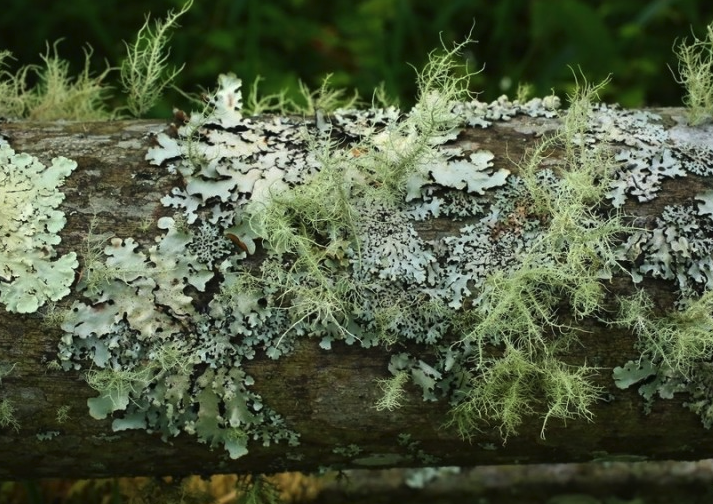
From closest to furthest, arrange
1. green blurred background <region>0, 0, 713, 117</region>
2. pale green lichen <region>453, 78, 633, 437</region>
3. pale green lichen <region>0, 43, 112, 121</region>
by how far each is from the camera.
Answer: pale green lichen <region>453, 78, 633, 437</region> → pale green lichen <region>0, 43, 112, 121</region> → green blurred background <region>0, 0, 713, 117</region>

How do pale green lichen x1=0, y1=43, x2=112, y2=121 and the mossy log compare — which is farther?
pale green lichen x1=0, y1=43, x2=112, y2=121

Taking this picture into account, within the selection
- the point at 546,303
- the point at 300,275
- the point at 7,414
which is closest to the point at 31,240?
the point at 7,414

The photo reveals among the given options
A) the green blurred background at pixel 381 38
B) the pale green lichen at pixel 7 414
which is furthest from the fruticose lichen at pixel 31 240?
the green blurred background at pixel 381 38

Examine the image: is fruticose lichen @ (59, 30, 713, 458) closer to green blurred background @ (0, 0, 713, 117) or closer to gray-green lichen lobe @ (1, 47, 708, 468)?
gray-green lichen lobe @ (1, 47, 708, 468)

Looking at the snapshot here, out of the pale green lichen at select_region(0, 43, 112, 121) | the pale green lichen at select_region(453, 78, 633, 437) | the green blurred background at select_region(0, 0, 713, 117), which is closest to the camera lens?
the pale green lichen at select_region(453, 78, 633, 437)

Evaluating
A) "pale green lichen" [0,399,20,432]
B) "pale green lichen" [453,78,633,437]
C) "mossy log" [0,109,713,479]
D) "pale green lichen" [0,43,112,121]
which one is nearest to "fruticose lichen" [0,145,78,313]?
"mossy log" [0,109,713,479]

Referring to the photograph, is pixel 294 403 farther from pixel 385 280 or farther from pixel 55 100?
pixel 55 100
